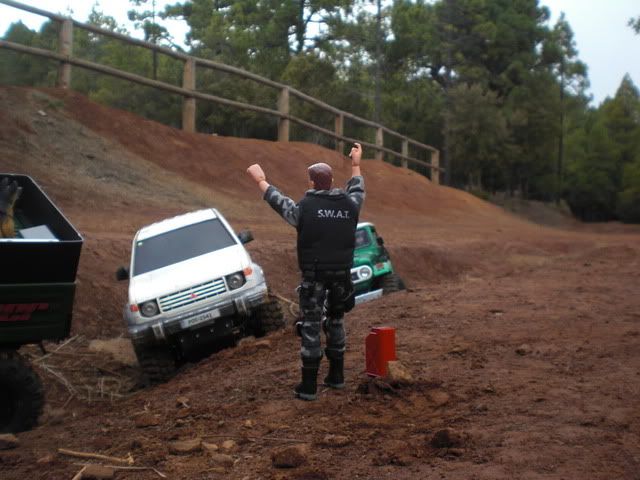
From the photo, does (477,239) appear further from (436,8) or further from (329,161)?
(436,8)

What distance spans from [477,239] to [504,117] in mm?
21632

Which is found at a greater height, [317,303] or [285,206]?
[285,206]

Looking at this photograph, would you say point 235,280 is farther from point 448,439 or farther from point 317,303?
point 448,439

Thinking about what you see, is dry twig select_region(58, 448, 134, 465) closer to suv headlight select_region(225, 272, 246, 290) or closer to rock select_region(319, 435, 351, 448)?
rock select_region(319, 435, 351, 448)

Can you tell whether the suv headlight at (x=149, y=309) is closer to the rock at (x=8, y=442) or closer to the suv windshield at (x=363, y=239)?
the rock at (x=8, y=442)

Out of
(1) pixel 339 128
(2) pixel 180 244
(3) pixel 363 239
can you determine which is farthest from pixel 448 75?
(2) pixel 180 244

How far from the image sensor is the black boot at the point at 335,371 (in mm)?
7984

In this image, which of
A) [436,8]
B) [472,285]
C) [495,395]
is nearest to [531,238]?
[472,285]

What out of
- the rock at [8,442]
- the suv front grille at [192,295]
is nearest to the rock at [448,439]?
the rock at [8,442]

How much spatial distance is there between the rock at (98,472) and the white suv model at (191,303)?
16.0 feet

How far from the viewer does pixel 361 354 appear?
9.61 metres

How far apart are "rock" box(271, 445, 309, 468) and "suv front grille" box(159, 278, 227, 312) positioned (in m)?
5.45

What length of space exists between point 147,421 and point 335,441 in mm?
1975

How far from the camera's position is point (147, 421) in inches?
313
